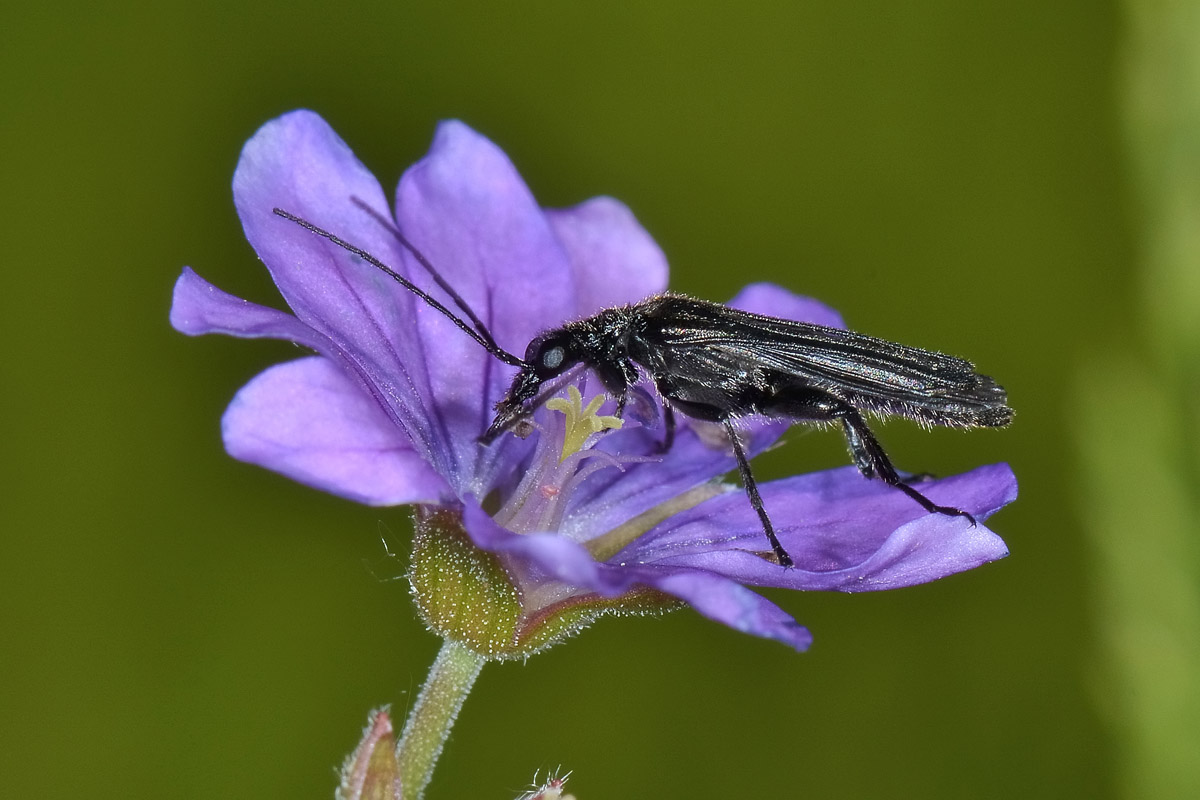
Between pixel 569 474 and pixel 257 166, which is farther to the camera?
pixel 569 474

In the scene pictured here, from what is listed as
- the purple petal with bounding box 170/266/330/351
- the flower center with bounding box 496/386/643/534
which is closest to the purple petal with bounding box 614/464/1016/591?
the flower center with bounding box 496/386/643/534

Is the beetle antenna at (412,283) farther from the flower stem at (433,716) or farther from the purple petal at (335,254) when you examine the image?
the flower stem at (433,716)

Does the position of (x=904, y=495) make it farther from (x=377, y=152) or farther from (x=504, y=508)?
(x=377, y=152)

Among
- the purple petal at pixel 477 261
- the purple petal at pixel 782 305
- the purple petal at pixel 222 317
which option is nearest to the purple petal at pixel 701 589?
the purple petal at pixel 222 317

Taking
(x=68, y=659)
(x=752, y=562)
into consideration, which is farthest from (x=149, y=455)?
(x=752, y=562)

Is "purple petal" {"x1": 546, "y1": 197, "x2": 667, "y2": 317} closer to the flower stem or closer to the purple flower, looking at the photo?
the purple flower
